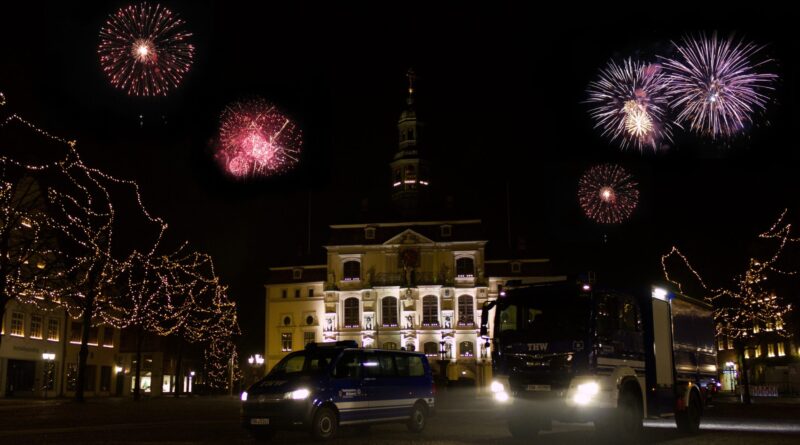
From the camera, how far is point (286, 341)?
82562 mm

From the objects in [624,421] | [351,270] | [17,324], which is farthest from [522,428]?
[351,270]

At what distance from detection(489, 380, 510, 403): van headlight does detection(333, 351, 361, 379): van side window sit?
2932 millimetres

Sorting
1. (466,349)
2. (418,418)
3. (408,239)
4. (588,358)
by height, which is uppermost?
(408,239)

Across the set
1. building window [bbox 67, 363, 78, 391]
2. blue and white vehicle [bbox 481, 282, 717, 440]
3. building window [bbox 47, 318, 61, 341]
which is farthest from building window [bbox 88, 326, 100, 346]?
→ blue and white vehicle [bbox 481, 282, 717, 440]

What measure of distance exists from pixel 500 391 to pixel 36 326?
3984 centimetres

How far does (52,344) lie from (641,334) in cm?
4214

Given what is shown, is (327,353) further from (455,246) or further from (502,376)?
(455,246)

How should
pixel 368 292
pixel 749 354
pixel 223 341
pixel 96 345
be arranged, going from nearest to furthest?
pixel 96 345
pixel 749 354
pixel 223 341
pixel 368 292

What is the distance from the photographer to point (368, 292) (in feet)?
264

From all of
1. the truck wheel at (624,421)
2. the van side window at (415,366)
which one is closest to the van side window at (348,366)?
the van side window at (415,366)

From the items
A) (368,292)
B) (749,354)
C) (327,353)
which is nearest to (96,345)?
(368,292)

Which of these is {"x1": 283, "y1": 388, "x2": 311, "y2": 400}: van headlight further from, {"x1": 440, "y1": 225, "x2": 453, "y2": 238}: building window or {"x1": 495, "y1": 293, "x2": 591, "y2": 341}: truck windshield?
{"x1": 440, "y1": 225, "x2": 453, "y2": 238}: building window

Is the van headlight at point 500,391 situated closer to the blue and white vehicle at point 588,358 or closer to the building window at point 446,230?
the blue and white vehicle at point 588,358

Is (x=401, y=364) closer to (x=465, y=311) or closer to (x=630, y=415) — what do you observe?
(x=630, y=415)
